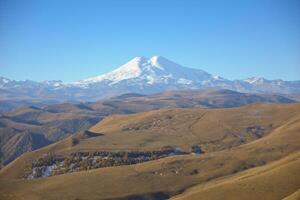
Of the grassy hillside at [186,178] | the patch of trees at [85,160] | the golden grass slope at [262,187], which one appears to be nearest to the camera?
the golden grass slope at [262,187]

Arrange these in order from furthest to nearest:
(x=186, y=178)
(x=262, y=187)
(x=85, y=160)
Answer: (x=85, y=160), (x=186, y=178), (x=262, y=187)

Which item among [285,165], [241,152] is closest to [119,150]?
[241,152]

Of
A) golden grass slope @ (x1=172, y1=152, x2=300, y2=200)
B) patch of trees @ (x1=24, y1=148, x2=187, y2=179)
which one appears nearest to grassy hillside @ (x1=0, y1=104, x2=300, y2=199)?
Answer: golden grass slope @ (x1=172, y1=152, x2=300, y2=200)

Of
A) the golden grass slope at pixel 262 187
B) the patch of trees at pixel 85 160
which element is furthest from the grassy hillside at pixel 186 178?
the patch of trees at pixel 85 160

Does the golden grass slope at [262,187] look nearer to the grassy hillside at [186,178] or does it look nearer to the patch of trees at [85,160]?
the grassy hillside at [186,178]

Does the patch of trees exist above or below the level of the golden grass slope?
below

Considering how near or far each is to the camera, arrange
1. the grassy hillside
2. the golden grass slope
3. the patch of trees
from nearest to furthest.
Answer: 1. the golden grass slope
2. the grassy hillside
3. the patch of trees

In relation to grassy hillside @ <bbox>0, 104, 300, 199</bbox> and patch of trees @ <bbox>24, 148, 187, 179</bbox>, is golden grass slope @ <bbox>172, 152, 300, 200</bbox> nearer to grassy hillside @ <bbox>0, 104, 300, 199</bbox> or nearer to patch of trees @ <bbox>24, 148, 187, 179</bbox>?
grassy hillside @ <bbox>0, 104, 300, 199</bbox>

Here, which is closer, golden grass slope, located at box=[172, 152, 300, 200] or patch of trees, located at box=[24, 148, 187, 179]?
golden grass slope, located at box=[172, 152, 300, 200]

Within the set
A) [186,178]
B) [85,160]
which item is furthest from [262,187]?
[85,160]

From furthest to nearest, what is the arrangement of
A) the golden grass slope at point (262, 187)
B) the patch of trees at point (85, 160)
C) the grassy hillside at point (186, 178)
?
the patch of trees at point (85, 160) < the grassy hillside at point (186, 178) < the golden grass slope at point (262, 187)

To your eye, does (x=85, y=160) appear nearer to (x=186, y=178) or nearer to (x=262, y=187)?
(x=186, y=178)

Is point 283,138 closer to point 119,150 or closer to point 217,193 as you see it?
point 119,150

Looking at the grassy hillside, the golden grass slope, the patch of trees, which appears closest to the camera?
the golden grass slope
